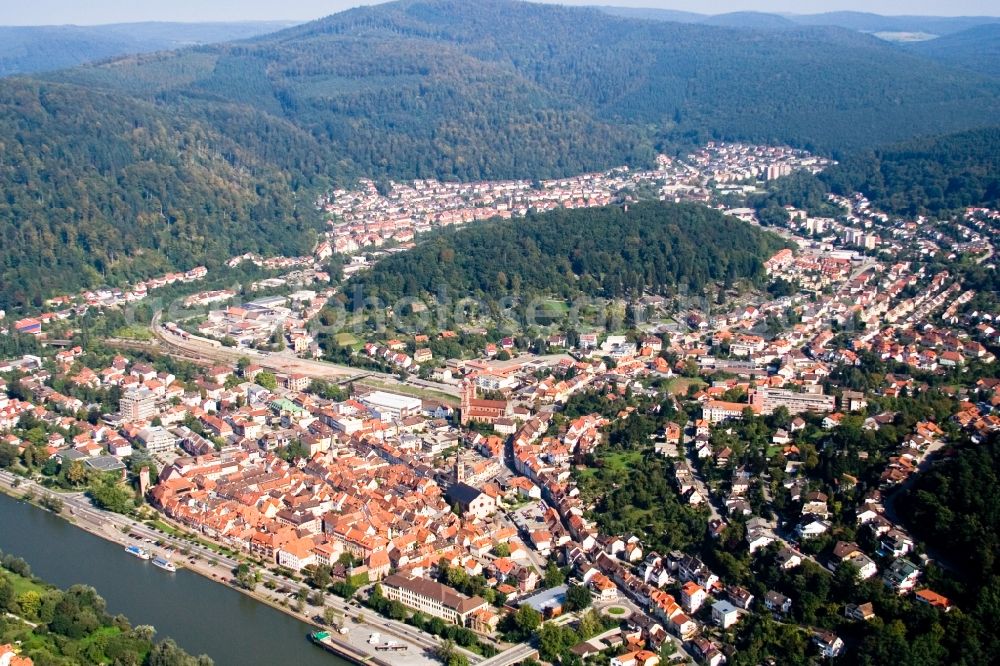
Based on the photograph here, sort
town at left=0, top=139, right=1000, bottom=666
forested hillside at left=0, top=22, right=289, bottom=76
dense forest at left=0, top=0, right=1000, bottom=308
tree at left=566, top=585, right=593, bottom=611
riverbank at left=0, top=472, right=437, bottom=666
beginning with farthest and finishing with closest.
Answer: forested hillside at left=0, top=22, right=289, bottom=76 < dense forest at left=0, top=0, right=1000, bottom=308 < town at left=0, top=139, right=1000, bottom=666 < tree at left=566, top=585, right=593, bottom=611 < riverbank at left=0, top=472, right=437, bottom=666

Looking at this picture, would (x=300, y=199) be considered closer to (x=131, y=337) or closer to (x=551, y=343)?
(x=131, y=337)

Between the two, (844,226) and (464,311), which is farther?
(844,226)

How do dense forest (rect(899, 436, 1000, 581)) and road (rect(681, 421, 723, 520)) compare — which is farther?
road (rect(681, 421, 723, 520))

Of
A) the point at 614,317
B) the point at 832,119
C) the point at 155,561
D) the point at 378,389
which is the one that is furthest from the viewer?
the point at 832,119

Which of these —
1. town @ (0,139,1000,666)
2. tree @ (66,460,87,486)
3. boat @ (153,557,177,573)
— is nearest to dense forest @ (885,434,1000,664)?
town @ (0,139,1000,666)

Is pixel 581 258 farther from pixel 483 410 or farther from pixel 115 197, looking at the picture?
pixel 115 197

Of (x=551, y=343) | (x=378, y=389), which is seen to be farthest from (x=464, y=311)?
(x=378, y=389)

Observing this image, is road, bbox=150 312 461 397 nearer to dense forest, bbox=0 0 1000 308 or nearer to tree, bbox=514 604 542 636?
dense forest, bbox=0 0 1000 308

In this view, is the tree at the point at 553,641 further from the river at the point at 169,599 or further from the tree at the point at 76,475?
the tree at the point at 76,475
